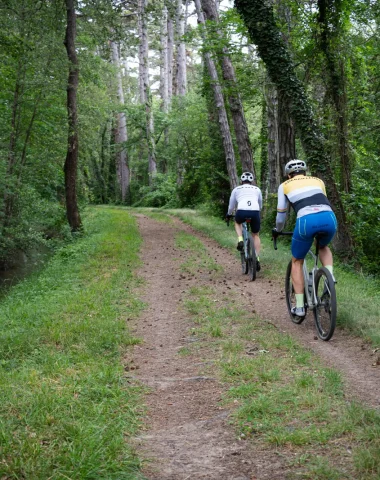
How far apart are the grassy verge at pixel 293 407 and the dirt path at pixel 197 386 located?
5.8 inches

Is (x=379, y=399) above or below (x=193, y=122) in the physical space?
below

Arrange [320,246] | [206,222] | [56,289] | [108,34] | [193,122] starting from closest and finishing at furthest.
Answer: [320,246] < [56,289] < [108,34] < [206,222] < [193,122]

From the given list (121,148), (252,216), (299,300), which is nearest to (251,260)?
(252,216)

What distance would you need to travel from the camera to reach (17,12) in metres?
16.3

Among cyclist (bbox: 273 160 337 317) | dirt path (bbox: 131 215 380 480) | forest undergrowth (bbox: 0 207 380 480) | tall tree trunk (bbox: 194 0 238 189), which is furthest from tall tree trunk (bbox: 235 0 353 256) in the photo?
tall tree trunk (bbox: 194 0 238 189)

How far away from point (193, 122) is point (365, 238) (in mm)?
20071

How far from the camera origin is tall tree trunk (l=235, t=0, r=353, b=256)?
1123cm

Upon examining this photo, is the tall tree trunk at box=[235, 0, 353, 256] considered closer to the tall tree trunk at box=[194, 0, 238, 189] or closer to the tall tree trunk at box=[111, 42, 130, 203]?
the tall tree trunk at box=[194, 0, 238, 189]

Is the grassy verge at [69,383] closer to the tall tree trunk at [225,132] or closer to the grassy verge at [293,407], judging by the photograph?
the grassy verge at [293,407]

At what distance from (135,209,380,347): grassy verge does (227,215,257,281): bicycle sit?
36 centimetres

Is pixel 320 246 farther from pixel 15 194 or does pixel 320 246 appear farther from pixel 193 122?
pixel 193 122

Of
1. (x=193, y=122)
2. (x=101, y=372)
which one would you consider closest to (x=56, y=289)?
(x=101, y=372)

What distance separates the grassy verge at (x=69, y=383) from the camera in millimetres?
3562

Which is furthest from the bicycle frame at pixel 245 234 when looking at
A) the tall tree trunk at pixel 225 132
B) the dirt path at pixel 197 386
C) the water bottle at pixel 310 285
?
the tall tree trunk at pixel 225 132
